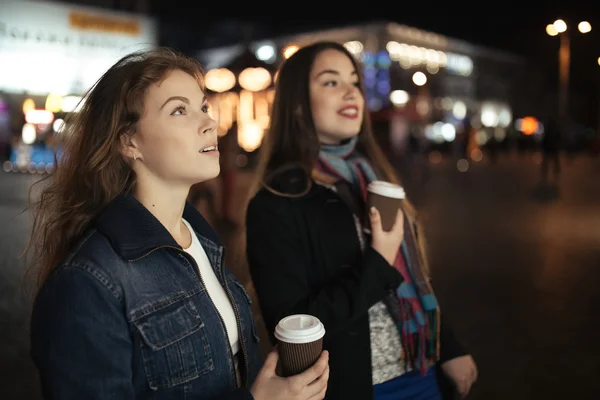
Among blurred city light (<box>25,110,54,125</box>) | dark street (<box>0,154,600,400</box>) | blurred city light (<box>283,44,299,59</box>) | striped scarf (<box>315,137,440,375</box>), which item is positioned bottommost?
dark street (<box>0,154,600,400</box>)

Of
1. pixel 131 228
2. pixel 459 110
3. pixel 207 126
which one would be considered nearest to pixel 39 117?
pixel 207 126

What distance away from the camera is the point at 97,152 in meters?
1.59

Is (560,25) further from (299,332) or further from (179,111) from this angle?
(299,332)

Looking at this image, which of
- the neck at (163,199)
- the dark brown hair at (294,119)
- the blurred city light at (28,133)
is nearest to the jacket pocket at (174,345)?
the neck at (163,199)

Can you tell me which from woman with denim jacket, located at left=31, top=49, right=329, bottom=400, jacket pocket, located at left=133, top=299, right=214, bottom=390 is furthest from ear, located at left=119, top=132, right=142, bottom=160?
jacket pocket, located at left=133, top=299, right=214, bottom=390

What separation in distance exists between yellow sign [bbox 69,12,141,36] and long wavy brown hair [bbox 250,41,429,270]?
24124 millimetres

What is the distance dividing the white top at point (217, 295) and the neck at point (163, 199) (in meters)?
0.07

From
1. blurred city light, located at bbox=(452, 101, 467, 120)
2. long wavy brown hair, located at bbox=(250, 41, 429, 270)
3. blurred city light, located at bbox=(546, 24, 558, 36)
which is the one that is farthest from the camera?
blurred city light, located at bbox=(452, 101, 467, 120)

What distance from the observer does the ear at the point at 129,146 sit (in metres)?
1.62

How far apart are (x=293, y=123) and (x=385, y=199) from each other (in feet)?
1.96

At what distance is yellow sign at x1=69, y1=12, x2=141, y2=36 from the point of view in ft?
79.5

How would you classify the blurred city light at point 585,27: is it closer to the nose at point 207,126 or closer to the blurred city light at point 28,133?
the nose at point 207,126

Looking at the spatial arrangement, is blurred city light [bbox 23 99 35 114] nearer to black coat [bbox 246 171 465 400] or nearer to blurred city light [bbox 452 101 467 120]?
black coat [bbox 246 171 465 400]

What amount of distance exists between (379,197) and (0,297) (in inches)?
208
